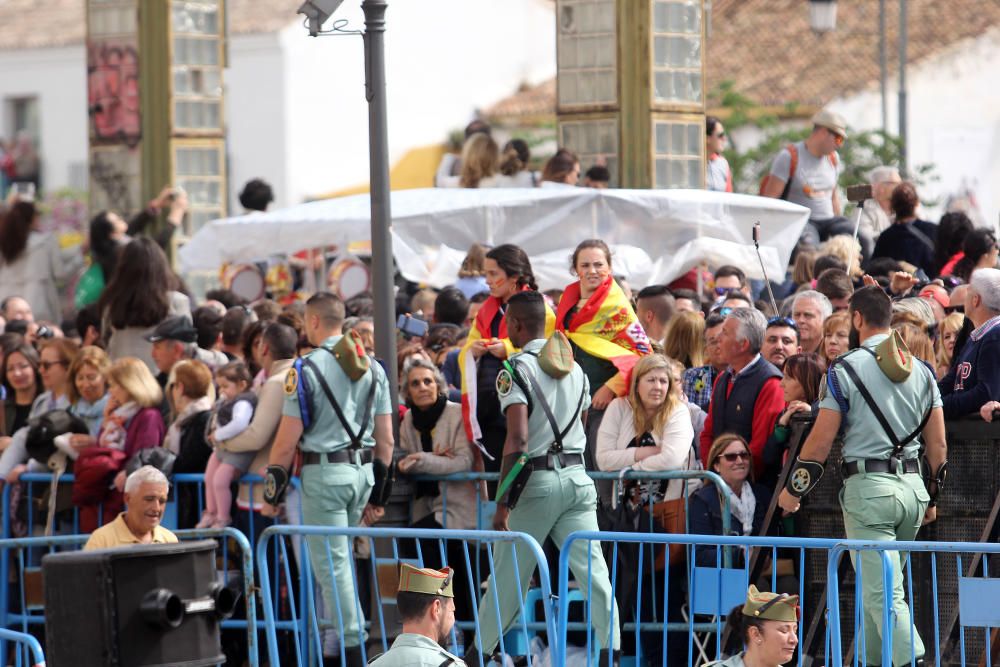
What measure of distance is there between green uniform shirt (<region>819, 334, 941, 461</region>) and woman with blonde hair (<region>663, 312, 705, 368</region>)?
1.77 metres

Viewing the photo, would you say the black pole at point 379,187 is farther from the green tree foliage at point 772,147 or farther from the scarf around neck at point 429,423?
the green tree foliage at point 772,147

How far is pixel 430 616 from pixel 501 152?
7.92 m

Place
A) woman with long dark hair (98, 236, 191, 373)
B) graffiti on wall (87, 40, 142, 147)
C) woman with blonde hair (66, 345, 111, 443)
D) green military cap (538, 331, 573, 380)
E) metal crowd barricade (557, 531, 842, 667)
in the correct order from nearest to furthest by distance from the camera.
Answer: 1. metal crowd barricade (557, 531, 842, 667)
2. green military cap (538, 331, 573, 380)
3. woman with blonde hair (66, 345, 111, 443)
4. woman with long dark hair (98, 236, 191, 373)
5. graffiti on wall (87, 40, 142, 147)

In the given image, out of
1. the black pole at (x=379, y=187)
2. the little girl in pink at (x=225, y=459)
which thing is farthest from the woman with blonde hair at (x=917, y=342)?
the little girl in pink at (x=225, y=459)

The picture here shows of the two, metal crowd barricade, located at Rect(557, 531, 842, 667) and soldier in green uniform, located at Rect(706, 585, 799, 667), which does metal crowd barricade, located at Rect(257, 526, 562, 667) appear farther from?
soldier in green uniform, located at Rect(706, 585, 799, 667)

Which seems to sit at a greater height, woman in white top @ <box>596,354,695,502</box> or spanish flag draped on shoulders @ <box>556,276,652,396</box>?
spanish flag draped on shoulders @ <box>556,276,652,396</box>

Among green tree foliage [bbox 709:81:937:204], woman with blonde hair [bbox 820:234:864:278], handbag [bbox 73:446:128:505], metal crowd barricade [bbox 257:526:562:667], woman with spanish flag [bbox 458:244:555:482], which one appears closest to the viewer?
metal crowd barricade [bbox 257:526:562:667]

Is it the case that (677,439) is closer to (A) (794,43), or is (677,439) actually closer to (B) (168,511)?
(B) (168,511)

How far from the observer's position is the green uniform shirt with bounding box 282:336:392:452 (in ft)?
32.1

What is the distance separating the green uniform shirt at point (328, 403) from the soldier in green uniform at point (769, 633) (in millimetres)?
2634

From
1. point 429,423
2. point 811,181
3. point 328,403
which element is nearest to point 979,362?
point 429,423

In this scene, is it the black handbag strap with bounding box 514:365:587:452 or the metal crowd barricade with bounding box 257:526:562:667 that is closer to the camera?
the metal crowd barricade with bounding box 257:526:562:667

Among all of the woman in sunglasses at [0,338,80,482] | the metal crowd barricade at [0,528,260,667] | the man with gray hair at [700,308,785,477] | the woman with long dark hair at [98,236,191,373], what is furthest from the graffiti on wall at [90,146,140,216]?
the man with gray hair at [700,308,785,477]

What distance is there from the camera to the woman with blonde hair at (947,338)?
1007 centimetres
